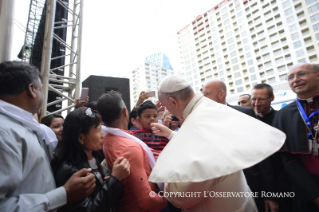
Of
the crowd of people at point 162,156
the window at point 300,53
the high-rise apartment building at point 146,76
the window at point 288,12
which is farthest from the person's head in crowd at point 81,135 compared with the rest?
the high-rise apartment building at point 146,76

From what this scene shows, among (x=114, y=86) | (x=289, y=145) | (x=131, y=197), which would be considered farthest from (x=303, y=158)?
(x=114, y=86)

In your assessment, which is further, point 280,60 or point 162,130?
point 280,60

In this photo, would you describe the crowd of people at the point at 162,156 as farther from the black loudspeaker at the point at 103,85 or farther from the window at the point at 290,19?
the window at the point at 290,19

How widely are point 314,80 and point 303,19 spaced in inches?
1661

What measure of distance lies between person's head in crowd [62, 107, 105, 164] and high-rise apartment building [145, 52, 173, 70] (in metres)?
57.0

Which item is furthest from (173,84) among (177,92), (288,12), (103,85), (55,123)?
(288,12)

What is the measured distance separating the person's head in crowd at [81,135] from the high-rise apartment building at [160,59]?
187 feet

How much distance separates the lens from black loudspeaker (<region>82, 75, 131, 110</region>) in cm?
436

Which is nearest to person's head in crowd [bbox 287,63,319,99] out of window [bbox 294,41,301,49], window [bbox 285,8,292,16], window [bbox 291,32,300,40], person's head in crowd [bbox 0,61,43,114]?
person's head in crowd [bbox 0,61,43,114]

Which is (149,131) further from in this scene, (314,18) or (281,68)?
(281,68)

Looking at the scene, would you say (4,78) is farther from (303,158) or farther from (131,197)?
(303,158)

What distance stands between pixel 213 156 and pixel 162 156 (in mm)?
242

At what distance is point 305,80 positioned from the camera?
1.46 meters

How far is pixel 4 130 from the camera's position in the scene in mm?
689
